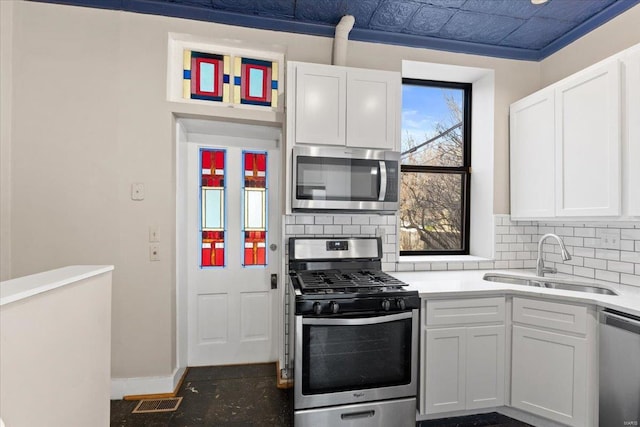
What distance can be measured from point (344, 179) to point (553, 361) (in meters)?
1.71

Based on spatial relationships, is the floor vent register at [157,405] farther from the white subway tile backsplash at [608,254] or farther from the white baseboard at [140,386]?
the white subway tile backsplash at [608,254]

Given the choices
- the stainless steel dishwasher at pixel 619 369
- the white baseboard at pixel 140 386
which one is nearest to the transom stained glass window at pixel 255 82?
the white baseboard at pixel 140 386

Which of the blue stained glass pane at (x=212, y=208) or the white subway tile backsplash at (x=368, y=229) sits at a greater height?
the blue stained glass pane at (x=212, y=208)

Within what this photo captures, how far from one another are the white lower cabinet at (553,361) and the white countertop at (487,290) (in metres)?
0.06

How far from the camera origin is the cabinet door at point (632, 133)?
1.76 metres

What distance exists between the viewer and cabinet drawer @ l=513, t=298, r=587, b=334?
1.74 m

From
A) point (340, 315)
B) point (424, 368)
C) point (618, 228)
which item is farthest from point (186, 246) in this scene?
point (618, 228)

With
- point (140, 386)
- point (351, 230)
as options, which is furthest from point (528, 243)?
point (140, 386)

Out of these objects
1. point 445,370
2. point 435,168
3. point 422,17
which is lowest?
point 445,370

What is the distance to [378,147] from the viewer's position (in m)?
2.20

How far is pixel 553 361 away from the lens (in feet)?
5.95

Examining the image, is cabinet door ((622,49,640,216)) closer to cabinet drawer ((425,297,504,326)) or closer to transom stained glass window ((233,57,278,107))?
cabinet drawer ((425,297,504,326))

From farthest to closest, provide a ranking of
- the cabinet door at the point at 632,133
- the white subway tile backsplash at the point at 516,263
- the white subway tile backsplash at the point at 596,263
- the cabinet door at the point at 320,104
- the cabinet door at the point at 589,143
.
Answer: the white subway tile backsplash at the point at 516,263 < the white subway tile backsplash at the point at 596,263 < the cabinet door at the point at 320,104 < the cabinet door at the point at 589,143 < the cabinet door at the point at 632,133

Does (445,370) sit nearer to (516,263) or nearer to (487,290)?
(487,290)
